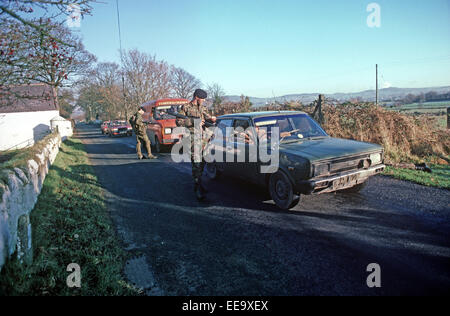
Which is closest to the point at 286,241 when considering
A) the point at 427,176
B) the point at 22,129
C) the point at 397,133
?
the point at 427,176

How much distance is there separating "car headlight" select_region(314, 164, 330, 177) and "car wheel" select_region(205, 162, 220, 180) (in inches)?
120

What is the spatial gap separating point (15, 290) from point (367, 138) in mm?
10406

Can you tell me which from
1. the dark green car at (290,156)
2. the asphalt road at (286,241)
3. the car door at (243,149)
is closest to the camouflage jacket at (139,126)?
the asphalt road at (286,241)

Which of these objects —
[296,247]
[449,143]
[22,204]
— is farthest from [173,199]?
[449,143]

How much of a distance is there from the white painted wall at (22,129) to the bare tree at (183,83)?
17.6 m

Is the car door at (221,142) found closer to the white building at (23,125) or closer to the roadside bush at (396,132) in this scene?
the roadside bush at (396,132)

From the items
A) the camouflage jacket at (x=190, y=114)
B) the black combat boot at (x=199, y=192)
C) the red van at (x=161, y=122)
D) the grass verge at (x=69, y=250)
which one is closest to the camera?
the grass verge at (x=69, y=250)

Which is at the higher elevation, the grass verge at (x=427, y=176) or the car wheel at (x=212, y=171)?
the car wheel at (x=212, y=171)

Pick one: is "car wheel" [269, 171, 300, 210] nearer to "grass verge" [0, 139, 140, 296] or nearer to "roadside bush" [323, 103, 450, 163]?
"grass verge" [0, 139, 140, 296]

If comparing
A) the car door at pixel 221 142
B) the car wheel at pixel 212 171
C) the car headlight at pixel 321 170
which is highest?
the car door at pixel 221 142

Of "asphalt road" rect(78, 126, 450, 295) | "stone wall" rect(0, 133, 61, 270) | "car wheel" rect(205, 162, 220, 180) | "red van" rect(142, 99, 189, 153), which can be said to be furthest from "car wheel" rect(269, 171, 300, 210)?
"red van" rect(142, 99, 189, 153)

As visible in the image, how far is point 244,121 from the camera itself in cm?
558

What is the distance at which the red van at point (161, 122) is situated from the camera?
12.1 meters

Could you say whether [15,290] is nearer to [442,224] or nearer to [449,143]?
[442,224]
